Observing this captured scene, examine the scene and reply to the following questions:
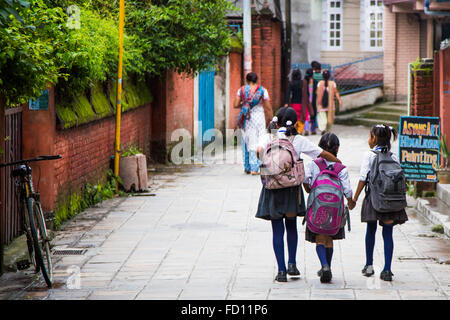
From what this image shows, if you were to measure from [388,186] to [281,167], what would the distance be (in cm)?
101

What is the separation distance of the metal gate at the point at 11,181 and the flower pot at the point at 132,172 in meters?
3.99

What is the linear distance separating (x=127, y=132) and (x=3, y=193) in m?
6.65

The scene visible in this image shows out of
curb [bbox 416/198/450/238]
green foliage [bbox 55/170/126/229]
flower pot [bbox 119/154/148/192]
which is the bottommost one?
curb [bbox 416/198/450/238]

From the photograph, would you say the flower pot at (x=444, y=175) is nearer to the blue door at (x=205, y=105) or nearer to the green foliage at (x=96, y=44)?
the green foliage at (x=96, y=44)

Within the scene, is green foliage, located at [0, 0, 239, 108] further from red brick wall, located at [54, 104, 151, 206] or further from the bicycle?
the bicycle

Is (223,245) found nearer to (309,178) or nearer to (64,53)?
(309,178)

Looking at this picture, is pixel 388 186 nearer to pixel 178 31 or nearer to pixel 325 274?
pixel 325 274

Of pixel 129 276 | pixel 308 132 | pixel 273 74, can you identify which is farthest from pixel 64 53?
pixel 273 74

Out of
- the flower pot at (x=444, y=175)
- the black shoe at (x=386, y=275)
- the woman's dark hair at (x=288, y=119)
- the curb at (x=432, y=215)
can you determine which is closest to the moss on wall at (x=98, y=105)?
the woman's dark hair at (x=288, y=119)

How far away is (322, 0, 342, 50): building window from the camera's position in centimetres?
3253

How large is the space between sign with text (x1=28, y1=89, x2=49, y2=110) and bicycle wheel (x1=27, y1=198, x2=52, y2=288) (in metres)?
2.39

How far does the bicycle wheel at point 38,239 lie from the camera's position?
780 cm

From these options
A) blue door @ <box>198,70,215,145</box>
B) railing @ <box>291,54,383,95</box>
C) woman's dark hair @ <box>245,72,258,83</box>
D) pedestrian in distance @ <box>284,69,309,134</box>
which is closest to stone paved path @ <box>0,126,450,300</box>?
woman's dark hair @ <box>245,72,258,83</box>

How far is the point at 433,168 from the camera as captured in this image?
1250cm
